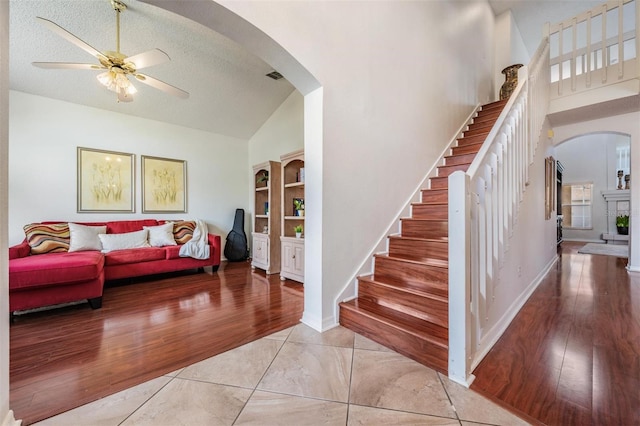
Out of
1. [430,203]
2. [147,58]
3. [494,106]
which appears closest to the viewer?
[147,58]

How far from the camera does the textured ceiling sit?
2725mm

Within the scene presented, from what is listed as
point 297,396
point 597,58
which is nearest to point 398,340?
point 297,396

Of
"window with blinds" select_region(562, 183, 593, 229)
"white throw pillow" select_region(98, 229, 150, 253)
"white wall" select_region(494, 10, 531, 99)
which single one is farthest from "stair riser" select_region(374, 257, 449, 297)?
"window with blinds" select_region(562, 183, 593, 229)

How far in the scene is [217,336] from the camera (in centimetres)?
203

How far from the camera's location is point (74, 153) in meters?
3.85

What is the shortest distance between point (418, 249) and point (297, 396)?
163cm

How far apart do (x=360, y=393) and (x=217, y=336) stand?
4.02ft

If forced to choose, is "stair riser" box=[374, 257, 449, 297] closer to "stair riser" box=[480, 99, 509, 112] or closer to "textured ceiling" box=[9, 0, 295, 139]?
"textured ceiling" box=[9, 0, 295, 139]

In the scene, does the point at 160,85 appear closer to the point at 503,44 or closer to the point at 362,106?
the point at 362,106

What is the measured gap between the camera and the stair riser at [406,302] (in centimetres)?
180

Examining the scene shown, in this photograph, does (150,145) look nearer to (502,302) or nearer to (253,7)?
(253,7)

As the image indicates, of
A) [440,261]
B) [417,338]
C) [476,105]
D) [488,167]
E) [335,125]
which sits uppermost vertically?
[476,105]

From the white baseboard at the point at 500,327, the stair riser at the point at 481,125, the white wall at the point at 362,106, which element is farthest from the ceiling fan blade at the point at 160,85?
the stair riser at the point at 481,125

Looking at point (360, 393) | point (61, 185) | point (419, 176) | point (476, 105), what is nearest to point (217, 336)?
point (360, 393)
